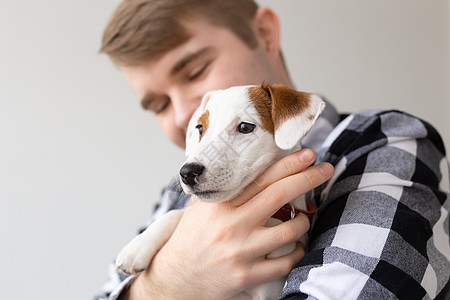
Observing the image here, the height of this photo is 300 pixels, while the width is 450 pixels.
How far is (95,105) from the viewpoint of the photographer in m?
2.31

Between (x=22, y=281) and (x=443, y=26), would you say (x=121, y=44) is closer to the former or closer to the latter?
(x=22, y=281)

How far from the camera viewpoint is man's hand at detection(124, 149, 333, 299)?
0.78 m

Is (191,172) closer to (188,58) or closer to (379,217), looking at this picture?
(379,217)

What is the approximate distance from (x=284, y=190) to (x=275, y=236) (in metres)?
0.08

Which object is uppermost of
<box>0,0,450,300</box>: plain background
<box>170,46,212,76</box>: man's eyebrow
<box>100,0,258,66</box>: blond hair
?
<box>100,0,258,66</box>: blond hair

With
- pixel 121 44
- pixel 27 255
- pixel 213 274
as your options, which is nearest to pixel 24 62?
pixel 27 255

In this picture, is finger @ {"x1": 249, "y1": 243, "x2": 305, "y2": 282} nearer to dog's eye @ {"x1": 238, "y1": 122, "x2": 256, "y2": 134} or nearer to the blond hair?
dog's eye @ {"x1": 238, "y1": 122, "x2": 256, "y2": 134}

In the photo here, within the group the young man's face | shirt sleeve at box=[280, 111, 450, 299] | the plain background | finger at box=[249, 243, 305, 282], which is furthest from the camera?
the plain background

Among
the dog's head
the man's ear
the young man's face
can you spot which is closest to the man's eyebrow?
the young man's face

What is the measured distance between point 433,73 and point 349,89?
436mm

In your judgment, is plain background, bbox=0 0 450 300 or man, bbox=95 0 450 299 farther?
plain background, bbox=0 0 450 300

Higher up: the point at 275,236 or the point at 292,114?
the point at 292,114

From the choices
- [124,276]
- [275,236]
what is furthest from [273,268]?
[124,276]

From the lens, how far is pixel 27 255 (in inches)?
88.5
